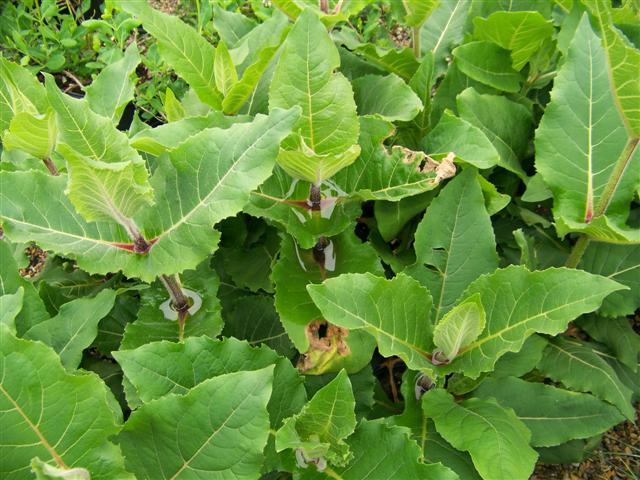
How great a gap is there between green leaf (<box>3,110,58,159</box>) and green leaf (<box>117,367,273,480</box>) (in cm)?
54

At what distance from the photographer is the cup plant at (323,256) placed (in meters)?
1.09

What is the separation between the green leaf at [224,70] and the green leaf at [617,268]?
3.31 ft

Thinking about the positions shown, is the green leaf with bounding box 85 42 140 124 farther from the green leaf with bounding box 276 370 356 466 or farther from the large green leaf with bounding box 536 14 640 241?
the large green leaf with bounding box 536 14 640 241

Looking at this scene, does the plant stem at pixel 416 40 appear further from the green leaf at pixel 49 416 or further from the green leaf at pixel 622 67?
the green leaf at pixel 49 416

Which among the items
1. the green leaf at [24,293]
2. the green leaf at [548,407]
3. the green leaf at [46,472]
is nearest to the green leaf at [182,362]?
the green leaf at [46,472]

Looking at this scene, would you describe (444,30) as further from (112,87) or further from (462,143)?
(112,87)

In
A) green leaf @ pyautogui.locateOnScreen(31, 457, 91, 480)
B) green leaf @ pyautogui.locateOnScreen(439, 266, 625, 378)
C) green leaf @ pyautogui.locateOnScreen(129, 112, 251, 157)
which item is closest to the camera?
green leaf @ pyautogui.locateOnScreen(31, 457, 91, 480)

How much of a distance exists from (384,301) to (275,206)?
1.09 feet

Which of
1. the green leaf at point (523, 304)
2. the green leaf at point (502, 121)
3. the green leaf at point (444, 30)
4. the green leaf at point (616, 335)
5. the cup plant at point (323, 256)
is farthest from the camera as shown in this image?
the green leaf at point (444, 30)

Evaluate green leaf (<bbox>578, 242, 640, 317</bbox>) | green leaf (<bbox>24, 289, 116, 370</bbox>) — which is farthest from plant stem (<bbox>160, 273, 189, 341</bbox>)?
green leaf (<bbox>578, 242, 640, 317</bbox>)

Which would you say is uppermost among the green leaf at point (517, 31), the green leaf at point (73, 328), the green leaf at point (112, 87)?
the green leaf at point (517, 31)

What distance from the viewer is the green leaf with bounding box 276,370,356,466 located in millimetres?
1111

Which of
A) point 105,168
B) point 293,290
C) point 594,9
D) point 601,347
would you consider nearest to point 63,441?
point 105,168

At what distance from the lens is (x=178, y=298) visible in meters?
1.42
